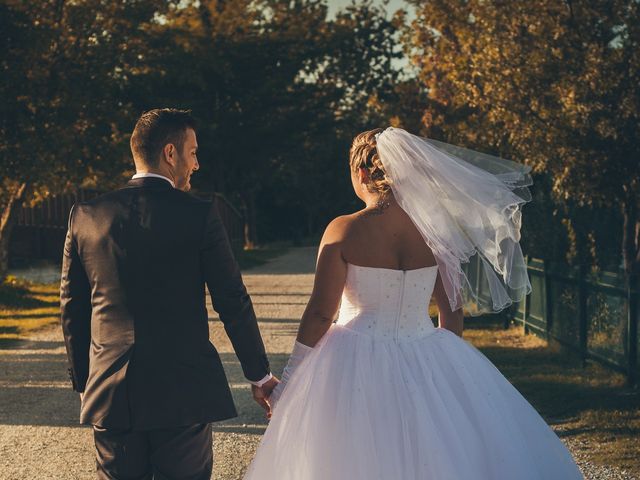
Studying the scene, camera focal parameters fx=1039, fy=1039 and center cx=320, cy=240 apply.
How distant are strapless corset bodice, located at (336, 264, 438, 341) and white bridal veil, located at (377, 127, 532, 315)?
0.15 m

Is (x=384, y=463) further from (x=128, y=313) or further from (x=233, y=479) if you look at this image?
(x=233, y=479)

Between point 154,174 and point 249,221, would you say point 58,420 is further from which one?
point 249,221

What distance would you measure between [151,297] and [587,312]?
7.84 metres

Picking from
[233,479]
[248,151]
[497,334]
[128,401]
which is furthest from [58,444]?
[248,151]

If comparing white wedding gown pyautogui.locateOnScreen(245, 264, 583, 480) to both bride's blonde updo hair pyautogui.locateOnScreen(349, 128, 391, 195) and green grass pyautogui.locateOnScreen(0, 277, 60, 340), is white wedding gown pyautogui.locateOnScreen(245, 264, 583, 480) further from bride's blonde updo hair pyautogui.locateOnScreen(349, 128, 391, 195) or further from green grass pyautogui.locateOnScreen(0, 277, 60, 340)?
green grass pyautogui.locateOnScreen(0, 277, 60, 340)

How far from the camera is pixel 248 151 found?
148 ft

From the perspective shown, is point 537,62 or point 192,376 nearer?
point 192,376

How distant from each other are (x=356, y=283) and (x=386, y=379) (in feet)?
1.46

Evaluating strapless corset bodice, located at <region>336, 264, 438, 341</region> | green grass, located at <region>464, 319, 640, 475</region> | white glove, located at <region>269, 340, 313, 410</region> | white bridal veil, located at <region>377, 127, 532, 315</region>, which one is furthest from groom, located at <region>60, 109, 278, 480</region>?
green grass, located at <region>464, 319, 640, 475</region>

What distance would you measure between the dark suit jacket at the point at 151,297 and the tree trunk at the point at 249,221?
A: 46.7 meters

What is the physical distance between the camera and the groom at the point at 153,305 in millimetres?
4137

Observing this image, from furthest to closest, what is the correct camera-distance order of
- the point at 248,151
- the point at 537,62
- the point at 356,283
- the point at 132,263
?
the point at 248,151, the point at 537,62, the point at 356,283, the point at 132,263

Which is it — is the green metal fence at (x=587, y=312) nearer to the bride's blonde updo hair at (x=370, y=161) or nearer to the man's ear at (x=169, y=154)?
the bride's blonde updo hair at (x=370, y=161)

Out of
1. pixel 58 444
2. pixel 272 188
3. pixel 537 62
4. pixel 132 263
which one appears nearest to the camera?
pixel 132 263
